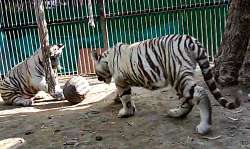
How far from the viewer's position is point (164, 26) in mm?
9352

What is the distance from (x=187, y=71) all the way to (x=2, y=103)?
432 cm

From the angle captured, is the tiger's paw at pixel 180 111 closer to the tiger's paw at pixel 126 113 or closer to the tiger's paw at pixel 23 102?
the tiger's paw at pixel 126 113

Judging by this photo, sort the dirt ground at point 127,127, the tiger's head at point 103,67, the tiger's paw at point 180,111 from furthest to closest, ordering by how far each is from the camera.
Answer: the tiger's head at point 103,67 → the tiger's paw at point 180,111 → the dirt ground at point 127,127

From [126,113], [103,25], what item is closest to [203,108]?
[126,113]

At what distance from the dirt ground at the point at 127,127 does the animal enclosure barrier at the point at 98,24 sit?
3024 millimetres

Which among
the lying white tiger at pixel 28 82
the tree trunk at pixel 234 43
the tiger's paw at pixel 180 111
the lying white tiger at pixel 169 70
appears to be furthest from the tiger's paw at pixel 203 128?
the lying white tiger at pixel 28 82

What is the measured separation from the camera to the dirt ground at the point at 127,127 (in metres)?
4.54

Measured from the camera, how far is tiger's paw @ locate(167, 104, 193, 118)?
498 cm

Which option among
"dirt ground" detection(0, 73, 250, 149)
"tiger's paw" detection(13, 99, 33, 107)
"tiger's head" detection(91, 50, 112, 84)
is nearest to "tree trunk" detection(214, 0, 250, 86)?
"dirt ground" detection(0, 73, 250, 149)

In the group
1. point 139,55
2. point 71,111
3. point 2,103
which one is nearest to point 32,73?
point 2,103

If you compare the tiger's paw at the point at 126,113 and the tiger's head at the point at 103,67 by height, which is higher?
the tiger's head at the point at 103,67

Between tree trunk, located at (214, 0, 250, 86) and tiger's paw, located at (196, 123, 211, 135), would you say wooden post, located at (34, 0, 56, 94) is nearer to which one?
tree trunk, located at (214, 0, 250, 86)

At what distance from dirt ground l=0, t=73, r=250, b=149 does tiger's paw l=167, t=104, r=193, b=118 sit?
0.20 feet

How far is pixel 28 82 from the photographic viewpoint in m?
7.43
